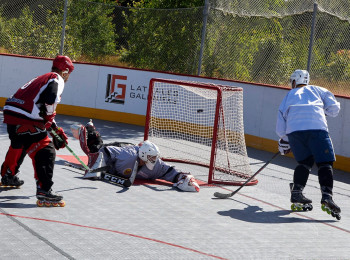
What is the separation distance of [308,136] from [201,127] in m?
4.17

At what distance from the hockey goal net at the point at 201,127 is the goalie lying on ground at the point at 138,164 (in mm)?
753

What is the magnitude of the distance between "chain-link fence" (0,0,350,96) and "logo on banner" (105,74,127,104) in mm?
746

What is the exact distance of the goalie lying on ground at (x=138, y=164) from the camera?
317 inches

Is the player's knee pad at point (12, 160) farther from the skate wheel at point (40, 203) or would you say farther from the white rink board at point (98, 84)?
the white rink board at point (98, 84)

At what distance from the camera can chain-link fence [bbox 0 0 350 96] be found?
11.9 metres

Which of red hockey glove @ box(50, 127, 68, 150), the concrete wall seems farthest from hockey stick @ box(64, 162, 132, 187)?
the concrete wall

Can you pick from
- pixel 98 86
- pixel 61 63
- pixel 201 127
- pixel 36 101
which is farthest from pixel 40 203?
pixel 98 86

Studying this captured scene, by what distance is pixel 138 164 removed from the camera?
8.25 metres

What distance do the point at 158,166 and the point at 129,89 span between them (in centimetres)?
632

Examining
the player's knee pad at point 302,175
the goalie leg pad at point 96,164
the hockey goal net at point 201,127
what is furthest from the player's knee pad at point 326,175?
the goalie leg pad at point 96,164

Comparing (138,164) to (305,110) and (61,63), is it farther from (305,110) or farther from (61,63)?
(305,110)

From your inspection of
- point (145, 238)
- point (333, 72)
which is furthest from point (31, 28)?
point (145, 238)

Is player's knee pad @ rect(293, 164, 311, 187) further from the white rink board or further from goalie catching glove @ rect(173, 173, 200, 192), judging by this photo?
the white rink board

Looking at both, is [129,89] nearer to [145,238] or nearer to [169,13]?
[169,13]
